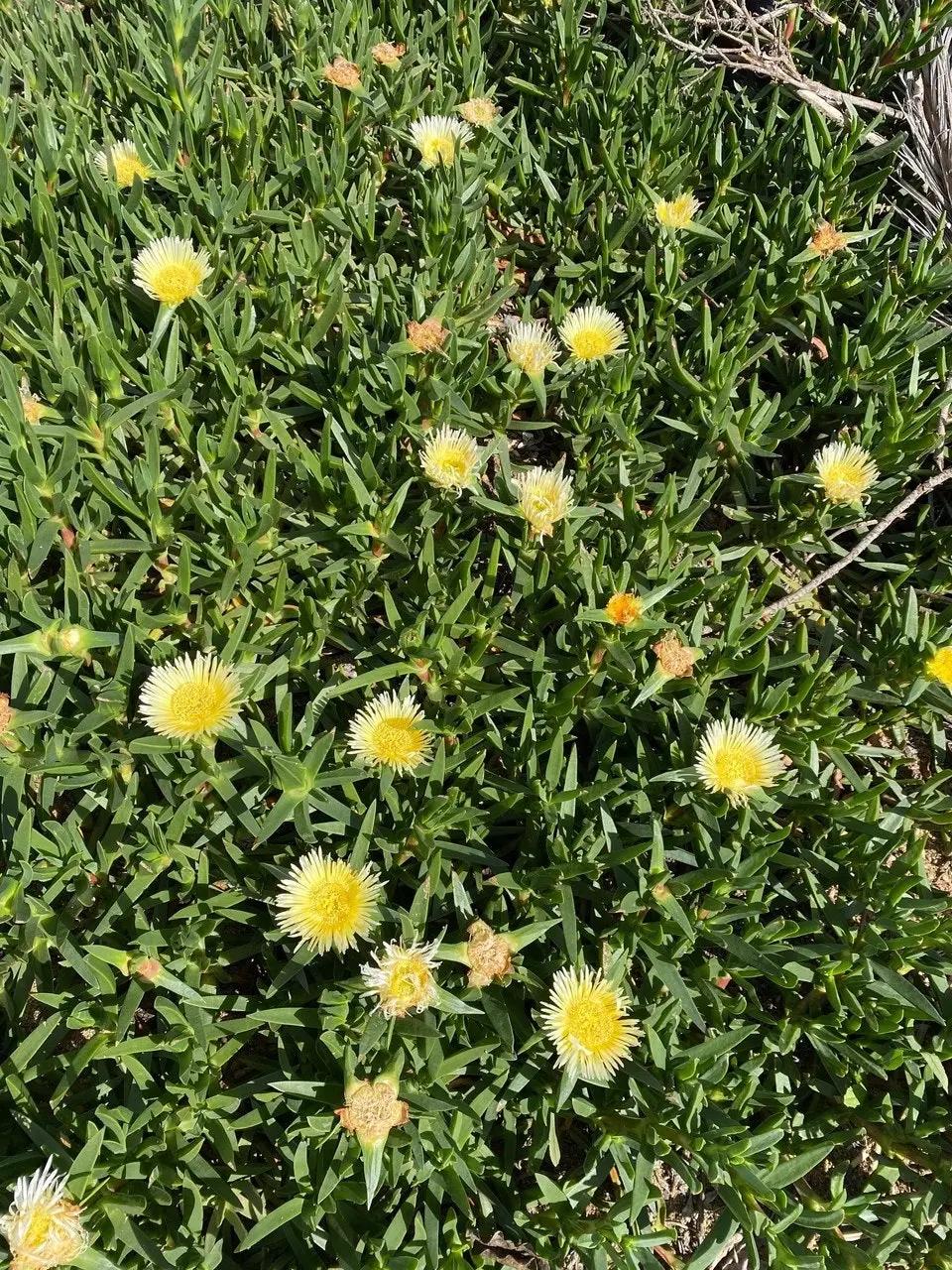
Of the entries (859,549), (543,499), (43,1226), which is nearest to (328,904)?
(43,1226)

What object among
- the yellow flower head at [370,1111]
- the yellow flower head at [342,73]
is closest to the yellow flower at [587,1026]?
the yellow flower head at [370,1111]

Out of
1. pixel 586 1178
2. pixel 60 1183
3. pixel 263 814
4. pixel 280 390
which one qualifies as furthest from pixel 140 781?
pixel 586 1178

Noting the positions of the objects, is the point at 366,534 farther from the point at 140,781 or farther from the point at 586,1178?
the point at 586,1178

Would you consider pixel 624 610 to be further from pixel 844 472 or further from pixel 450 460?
pixel 844 472

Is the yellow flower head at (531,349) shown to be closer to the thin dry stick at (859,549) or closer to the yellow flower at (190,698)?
the thin dry stick at (859,549)

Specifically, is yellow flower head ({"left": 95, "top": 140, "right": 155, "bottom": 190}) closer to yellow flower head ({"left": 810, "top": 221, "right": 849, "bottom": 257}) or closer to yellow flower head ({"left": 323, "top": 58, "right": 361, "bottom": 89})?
yellow flower head ({"left": 323, "top": 58, "right": 361, "bottom": 89})

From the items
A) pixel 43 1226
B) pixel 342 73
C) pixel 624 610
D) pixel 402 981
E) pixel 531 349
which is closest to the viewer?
pixel 43 1226
